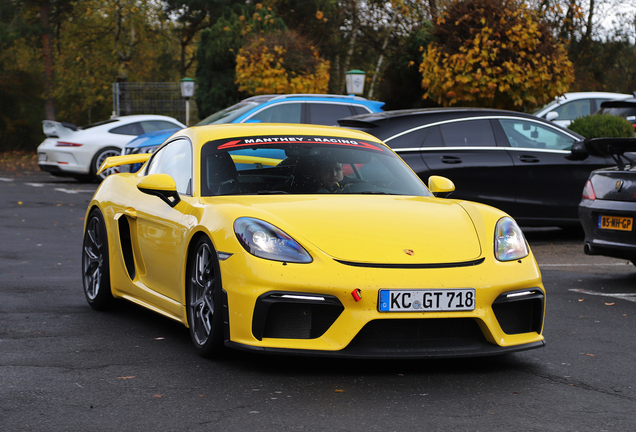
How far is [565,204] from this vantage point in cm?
Result: 1100

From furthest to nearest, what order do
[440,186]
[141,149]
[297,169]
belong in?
[141,149] < [440,186] < [297,169]

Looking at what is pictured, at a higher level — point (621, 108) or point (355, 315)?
point (621, 108)

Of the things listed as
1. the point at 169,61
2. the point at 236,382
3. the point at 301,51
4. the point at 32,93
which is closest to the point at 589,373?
the point at 236,382

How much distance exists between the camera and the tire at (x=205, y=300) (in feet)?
15.3

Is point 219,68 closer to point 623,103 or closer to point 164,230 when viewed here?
point 623,103

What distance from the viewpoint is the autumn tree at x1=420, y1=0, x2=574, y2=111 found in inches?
665

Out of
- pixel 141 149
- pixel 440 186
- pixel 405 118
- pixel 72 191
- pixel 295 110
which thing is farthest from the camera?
pixel 72 191

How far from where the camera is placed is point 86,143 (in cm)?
2003

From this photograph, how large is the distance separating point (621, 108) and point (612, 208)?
745cm

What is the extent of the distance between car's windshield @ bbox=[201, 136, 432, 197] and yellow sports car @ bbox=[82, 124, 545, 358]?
0.03 feet

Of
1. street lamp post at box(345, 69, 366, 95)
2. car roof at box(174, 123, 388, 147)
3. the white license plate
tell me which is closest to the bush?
car roof at box(174, 123, 388, 147)

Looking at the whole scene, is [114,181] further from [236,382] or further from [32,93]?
[32,93]

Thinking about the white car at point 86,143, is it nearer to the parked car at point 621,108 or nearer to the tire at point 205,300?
the parked car at point 621,108

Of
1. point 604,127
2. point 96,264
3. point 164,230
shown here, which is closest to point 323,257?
point 164,230
